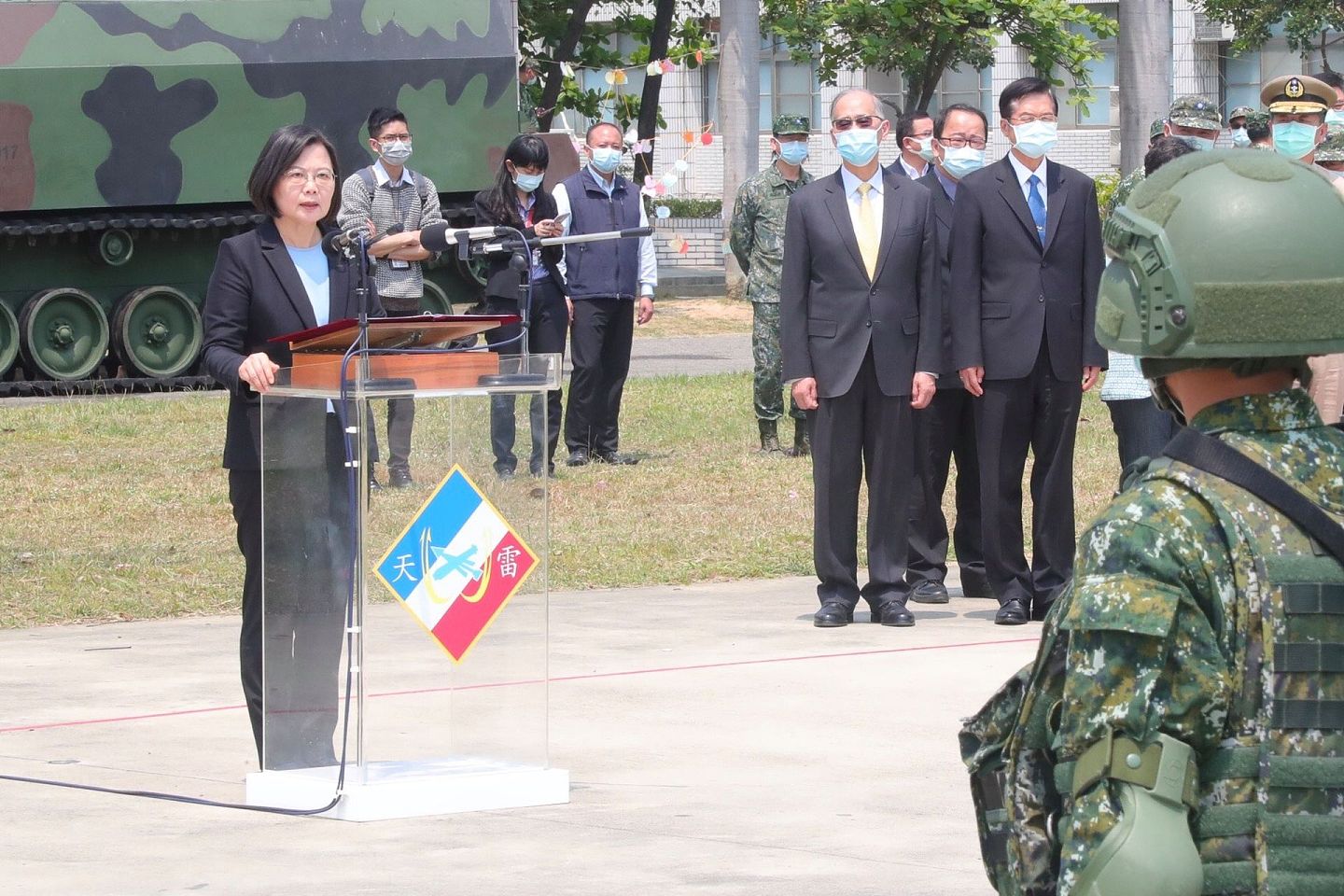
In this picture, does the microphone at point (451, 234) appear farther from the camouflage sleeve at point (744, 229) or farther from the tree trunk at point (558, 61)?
the tree trunk at point (558, 61)

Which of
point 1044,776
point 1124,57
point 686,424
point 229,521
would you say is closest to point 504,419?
point 1044,776

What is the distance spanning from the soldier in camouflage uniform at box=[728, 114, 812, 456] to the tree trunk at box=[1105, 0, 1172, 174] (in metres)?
9.31

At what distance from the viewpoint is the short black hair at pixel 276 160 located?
19.7ft

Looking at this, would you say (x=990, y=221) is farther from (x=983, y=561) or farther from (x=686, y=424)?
(x=686, y=424)

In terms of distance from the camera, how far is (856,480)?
861 cm

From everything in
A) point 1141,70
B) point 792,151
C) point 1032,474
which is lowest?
point 1032,474

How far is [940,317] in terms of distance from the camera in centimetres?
882

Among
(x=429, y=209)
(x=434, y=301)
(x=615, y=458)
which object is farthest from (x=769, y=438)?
(x=434, y=301)

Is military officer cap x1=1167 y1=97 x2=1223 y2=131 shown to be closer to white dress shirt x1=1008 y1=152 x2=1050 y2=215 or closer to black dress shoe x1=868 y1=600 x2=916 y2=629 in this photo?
white dress shirt x1=1008 y1=152 x2=1050 y2=215

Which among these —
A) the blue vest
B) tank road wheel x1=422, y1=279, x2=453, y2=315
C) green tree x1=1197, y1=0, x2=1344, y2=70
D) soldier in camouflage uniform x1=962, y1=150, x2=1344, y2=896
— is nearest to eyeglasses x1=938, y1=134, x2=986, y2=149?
the blue vest

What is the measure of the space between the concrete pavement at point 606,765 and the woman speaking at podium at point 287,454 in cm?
20

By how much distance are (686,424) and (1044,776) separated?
1345 centimetres

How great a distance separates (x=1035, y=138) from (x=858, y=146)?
69cm

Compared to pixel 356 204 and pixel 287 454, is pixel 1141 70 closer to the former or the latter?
pixel 356 204
